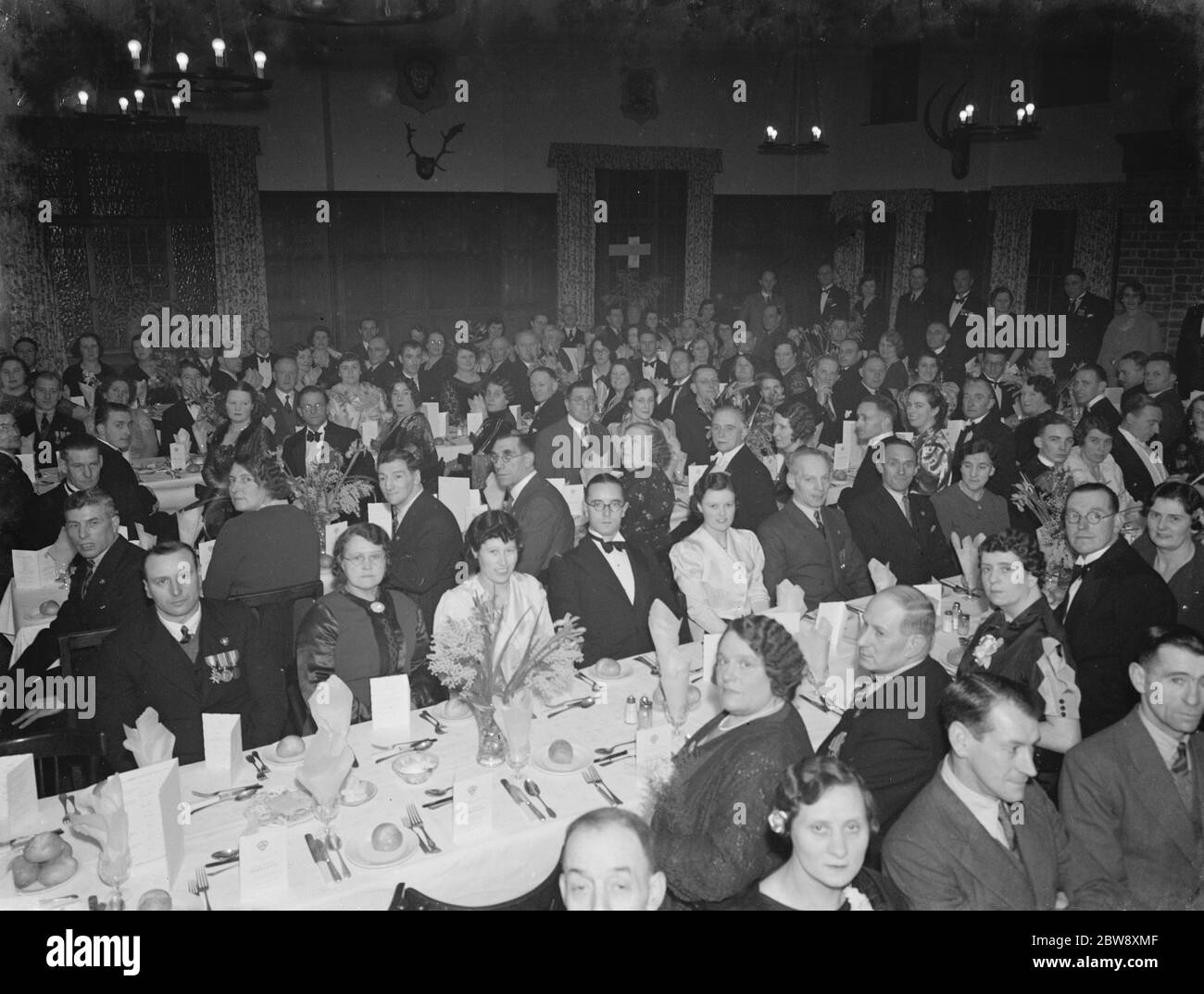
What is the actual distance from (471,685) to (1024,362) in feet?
29.6

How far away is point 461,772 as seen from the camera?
10.5ft

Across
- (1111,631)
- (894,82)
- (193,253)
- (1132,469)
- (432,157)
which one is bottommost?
(1111,631)

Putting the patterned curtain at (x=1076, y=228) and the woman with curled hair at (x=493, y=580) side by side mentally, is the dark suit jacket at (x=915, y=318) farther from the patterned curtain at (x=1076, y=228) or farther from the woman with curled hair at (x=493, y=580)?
the woman with curled hair at (x=493, y=580)

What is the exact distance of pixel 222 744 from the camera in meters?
3.10

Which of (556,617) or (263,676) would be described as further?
(556,617)

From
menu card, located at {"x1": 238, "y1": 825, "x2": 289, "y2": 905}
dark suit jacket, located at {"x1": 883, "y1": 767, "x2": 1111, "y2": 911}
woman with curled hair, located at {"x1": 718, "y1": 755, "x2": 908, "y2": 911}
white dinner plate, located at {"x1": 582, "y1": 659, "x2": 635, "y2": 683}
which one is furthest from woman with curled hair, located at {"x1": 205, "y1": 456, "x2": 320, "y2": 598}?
dark suit jacket, located at {"x1": 883, "y1": 767, "x2": 1111, "y2": 911}

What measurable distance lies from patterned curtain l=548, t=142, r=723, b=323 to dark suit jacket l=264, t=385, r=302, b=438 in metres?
5.98

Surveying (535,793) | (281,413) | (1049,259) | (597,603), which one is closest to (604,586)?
(597,603)

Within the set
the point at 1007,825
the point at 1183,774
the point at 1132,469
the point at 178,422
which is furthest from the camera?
the point at 178,422

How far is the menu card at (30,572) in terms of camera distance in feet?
14.9

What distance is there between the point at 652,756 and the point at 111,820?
1.54 metres

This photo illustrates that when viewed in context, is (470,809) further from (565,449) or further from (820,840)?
(565,449)
